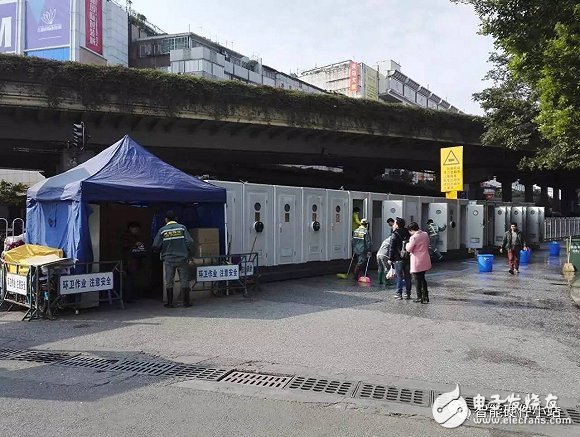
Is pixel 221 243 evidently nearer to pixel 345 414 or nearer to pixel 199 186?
pixel 199 186

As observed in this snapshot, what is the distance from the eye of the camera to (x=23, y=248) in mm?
10258

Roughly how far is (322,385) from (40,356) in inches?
151

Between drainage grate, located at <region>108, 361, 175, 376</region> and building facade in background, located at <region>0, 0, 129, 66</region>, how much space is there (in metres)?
71.1

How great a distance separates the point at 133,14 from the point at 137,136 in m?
71.7

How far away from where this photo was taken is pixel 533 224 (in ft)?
85.8

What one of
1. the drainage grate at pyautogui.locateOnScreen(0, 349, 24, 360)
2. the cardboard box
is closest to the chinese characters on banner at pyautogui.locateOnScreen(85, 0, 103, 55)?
the cardboard box

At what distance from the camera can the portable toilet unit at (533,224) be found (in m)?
26.0

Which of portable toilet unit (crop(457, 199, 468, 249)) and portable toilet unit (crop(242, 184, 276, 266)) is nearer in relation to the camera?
portable toilet unit (crop(242, 184, 276, 266))

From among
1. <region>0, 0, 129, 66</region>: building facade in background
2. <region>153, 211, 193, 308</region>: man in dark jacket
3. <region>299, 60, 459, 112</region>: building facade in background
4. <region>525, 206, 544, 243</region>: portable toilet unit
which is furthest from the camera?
<region>299, 60, 459, 112</region>: building facade in background

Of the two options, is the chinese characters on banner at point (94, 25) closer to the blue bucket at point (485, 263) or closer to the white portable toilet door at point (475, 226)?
the white portable toilet door at point (475, 226)

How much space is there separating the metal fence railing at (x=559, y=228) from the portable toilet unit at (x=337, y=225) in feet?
68.2

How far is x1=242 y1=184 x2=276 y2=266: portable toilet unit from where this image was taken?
512 inches

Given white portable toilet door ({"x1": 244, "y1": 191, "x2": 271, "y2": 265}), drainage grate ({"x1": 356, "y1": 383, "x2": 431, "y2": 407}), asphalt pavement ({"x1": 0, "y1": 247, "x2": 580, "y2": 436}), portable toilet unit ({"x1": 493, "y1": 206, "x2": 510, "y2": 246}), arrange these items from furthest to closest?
portable toilet unit ({"x1": 493, "y1": 206, "x2": 510, "y2": 246}) < white portable toilet door ({"x1": 244, "y1": 191, "x2": 271, "y2": 265}) < drainage grate ({"x1": 356, "y1": 383, "x2": 431, "y2": 407}) < asphalt pavement ({"x1": 0, "y1": 247, "x2": 580, "y2": 436})

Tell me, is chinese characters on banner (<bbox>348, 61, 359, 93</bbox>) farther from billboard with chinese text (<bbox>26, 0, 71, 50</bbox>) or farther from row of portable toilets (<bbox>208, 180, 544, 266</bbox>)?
row of portable toilets (<bbox>208, 180, 544, 266</bbox>)
